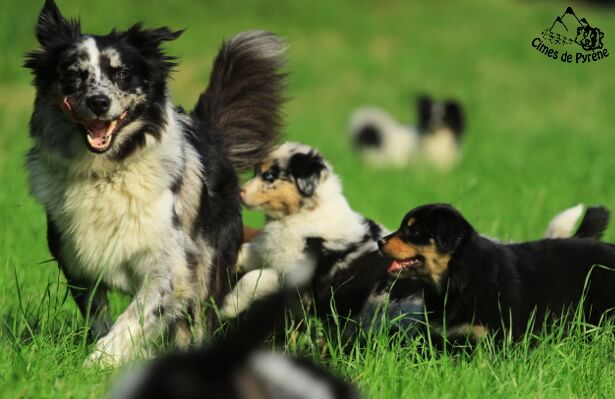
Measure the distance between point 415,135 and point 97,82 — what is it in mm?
13025

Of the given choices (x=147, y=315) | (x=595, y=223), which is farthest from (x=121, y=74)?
(x=595, y=223)

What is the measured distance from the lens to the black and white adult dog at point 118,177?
15.9ft

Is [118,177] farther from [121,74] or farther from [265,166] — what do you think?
[265,166]

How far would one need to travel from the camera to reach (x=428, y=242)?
4.99 m

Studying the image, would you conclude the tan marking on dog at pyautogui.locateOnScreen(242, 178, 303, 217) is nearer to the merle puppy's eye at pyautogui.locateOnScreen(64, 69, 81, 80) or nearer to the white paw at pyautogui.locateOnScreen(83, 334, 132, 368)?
the merle puppy's eye at pyautogui.locateOnScreen(64, 69, 81, 80)

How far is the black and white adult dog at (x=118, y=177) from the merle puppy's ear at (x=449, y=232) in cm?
134

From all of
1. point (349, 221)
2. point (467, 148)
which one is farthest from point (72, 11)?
point (349, 221)

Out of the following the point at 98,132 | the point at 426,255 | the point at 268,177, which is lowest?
the point at 426,255

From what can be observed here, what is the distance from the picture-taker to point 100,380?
12.7ft

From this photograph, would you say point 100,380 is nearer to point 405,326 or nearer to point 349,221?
point 405,326

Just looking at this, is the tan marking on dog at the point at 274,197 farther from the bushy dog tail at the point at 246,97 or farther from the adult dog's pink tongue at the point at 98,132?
the adult dog's pink tongue at the point at 98,132

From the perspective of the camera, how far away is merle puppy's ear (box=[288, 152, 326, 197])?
19.5ft

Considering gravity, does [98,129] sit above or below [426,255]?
above

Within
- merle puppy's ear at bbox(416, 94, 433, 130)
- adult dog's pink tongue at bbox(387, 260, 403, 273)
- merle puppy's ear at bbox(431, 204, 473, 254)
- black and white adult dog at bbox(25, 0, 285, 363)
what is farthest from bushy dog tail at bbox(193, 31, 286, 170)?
merle puppy's ear at bbox(416, 94, 433, 130)
